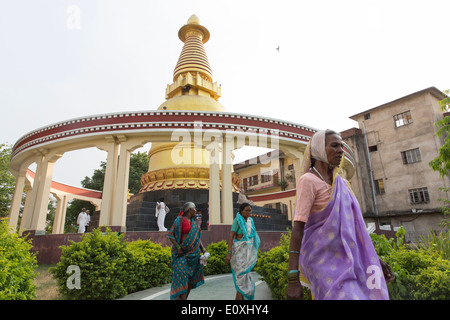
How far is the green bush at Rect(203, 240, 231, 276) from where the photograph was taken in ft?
28.6

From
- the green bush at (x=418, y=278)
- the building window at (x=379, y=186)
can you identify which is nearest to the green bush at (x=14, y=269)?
the green bush at (x=418, y=278)

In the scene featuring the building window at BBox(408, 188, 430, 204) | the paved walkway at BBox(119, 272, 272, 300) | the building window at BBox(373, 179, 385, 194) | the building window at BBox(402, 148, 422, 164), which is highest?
the building window at BBox(402, 148, 422, 164)

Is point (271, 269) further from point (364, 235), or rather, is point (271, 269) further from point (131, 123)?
point (131, 123)

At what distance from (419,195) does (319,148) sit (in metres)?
25.5

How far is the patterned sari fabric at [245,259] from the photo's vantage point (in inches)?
192

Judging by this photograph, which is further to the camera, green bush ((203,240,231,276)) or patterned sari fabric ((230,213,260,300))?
green bush ((203,240,231,276))

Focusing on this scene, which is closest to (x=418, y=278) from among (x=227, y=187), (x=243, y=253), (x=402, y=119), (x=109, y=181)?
(x=243, y=253)

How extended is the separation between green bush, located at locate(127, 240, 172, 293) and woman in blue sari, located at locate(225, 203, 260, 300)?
2.43 m

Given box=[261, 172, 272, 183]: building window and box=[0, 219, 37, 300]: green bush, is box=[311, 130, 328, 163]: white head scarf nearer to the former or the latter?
box=[0, 219, 37, 300]: green bush

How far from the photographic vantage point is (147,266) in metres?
6.91

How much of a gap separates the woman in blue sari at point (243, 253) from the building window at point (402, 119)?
24981mm

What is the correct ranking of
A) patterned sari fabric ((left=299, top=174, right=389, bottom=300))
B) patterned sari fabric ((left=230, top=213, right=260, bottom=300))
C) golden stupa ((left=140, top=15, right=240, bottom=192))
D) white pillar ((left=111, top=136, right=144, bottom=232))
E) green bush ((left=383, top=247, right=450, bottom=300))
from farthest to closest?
golden stupa ((left=140, top=15, right=240, bottom=192))
white pillar ((left=111, top=136, right=144, bottom=232))
patterned sari fabric ((left=230, top=213, right=260, bottom=300))
green bush ((left=383, top=247, right=450, bottom=300))
patterned sari fabric ((left=299, top=174, right=389, bottom=300))

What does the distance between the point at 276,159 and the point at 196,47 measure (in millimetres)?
18144

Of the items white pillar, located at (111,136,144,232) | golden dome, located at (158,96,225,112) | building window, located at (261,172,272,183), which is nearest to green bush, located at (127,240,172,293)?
white pillar, located at (111,136,144,232)
